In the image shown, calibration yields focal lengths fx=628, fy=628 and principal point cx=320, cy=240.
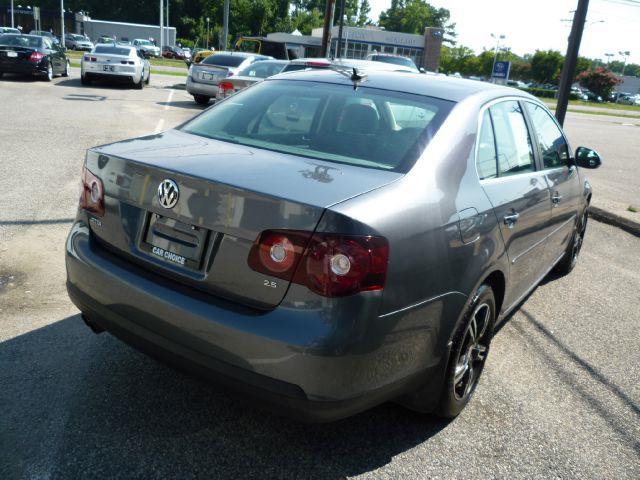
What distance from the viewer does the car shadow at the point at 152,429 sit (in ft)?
8.92

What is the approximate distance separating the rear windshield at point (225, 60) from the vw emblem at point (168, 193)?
16877 mm

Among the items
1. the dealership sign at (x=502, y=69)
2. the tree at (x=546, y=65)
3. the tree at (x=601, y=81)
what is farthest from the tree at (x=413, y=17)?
the dealership sign at (x=502, y=69)

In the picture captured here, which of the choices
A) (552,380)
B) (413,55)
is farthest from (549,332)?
(413,55)

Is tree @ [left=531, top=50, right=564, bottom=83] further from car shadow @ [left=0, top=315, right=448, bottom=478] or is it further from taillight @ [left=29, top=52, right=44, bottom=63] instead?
car shadow @ [left=0, top=315, right=448, bottom=478]

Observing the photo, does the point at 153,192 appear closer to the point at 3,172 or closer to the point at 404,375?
the point at 404,375

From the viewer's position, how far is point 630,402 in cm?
376

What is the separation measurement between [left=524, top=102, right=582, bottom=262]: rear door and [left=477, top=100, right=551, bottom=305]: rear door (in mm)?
182

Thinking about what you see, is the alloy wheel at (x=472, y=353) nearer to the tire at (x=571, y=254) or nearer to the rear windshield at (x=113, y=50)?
the tire at (x=571, y=254)

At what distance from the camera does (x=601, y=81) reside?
81.4m

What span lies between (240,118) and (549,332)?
109 inches

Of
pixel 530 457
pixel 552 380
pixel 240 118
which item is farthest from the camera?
pixel 552 380

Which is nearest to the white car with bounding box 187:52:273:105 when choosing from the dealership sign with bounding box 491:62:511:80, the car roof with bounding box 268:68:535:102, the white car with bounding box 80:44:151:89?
the white car with bounding box 80:44:151:89

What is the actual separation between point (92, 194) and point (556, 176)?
314 centimetres

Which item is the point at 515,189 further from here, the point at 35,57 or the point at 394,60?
the point at 394,60
